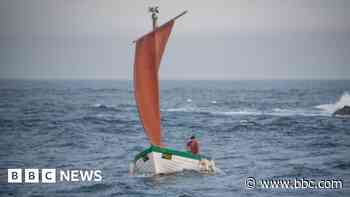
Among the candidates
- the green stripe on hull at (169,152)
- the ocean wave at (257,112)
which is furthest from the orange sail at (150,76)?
the ocean wave at (257,112)

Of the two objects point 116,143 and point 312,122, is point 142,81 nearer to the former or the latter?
point 116,143

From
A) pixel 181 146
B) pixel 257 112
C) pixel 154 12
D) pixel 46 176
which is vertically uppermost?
pixel 154 12

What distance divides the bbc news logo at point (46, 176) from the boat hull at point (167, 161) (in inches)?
62.8

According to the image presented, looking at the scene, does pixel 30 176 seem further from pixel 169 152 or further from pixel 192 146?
pixel 192 146

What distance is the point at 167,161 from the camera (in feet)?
78.1

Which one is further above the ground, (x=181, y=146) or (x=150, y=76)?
(x=150, y=76)

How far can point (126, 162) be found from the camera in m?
27.0

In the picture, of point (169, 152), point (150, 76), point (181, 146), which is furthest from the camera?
point (181, 146)

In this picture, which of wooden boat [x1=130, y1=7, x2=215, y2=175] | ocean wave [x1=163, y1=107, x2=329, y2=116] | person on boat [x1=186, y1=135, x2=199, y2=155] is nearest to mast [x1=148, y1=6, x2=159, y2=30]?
wooden boat [x1=130, y1=7, x2=215, y2=175]

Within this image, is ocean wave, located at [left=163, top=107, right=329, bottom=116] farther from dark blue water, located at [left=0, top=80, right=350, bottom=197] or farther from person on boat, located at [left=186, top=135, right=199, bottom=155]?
person on boat, located at [left=186, top=135, right=199, bottom=155]

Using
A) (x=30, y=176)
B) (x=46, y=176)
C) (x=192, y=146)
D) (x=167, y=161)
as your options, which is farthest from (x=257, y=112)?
(x=30, y=176)

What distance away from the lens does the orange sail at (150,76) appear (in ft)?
80.2

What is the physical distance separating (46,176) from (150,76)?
191 inches

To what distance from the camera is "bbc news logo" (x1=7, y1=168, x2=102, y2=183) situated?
23.0 m
